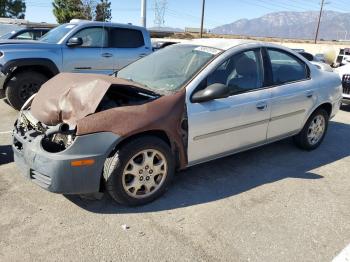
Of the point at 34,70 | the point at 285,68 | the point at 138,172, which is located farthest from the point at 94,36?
the point at 138,172

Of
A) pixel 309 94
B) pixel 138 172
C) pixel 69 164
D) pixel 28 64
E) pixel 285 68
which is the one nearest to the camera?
pixel 69 164

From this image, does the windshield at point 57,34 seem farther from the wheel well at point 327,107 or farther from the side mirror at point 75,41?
the wheel well at point 327,107

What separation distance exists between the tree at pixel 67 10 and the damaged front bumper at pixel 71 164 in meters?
39.7

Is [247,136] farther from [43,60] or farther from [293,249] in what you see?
[43,60]

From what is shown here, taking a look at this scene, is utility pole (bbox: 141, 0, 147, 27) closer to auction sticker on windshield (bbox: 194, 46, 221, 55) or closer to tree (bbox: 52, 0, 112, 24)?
auction sticker on windshield (bbox: 194, 46, 221, 55)

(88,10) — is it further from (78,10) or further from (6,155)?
(6,155)

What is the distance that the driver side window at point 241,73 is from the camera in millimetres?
4090

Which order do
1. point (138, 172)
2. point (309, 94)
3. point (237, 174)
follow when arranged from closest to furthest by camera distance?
point (138, 172)
point (237, 174)
point (309, 94)

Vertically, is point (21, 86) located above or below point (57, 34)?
below

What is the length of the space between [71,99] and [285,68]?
9.34ft

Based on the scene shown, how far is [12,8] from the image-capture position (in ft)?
170

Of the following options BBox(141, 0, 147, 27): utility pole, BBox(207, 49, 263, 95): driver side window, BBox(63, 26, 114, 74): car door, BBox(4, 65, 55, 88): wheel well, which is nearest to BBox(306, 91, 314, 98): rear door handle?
BBox(207, 49, 263, 95): driver side window

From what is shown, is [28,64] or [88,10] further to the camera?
[88,10]

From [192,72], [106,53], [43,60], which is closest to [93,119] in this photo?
→ [192,72]
